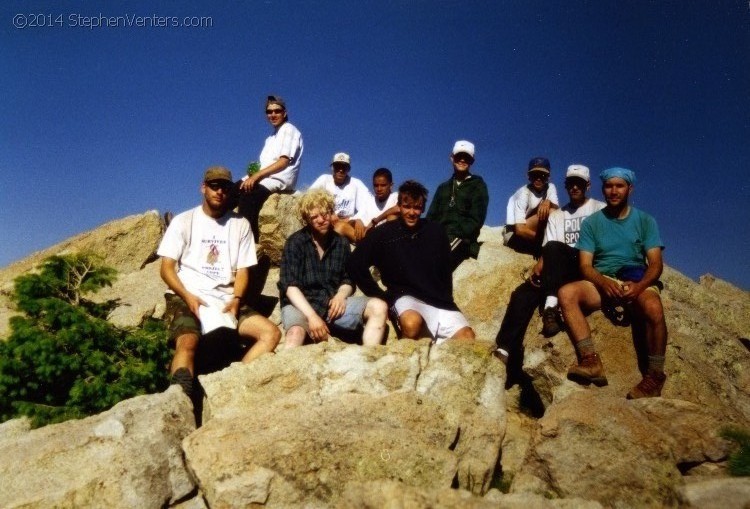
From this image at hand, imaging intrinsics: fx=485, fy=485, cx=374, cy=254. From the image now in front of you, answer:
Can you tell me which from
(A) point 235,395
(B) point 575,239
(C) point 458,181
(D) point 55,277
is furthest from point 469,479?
(D) point 55,277

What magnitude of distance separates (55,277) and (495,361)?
692 cm

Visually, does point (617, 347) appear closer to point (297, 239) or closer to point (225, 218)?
point (297, 239)

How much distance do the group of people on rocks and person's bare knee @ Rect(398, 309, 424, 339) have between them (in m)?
0.02

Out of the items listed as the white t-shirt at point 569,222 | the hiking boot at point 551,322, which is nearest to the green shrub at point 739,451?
the hiking boot at point 551,322

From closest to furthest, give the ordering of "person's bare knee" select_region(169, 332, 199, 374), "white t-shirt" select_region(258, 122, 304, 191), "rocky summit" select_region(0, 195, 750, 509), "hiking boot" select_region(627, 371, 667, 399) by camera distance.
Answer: "rocky summit" select_region(0, 195, 750, 509) → "person's bare knee" select_region(169, 332, 199, 374) → "hiking boot" select_region(627, 371, 667, 399) → "white t-shirt" select_region(258, 122, 304, 191)

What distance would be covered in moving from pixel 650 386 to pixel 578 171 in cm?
385

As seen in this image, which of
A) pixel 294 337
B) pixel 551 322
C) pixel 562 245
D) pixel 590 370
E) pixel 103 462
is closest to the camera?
pixel 103 462

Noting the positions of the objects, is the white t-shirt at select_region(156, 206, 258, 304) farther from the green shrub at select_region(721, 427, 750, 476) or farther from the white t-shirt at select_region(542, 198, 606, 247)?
the green shrub at select_region(721, 427, 750, 476)

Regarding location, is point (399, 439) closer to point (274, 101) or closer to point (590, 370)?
point (590, 370)

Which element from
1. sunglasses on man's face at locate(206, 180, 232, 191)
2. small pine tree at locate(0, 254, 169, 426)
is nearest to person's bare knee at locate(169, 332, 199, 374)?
small pine tree at locate(0, 254, 169, 426)

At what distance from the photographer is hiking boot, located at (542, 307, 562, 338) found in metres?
→ 7.64

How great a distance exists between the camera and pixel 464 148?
9719mm

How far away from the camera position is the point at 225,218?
802cm

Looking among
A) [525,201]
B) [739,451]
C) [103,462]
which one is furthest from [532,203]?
[103,462]
